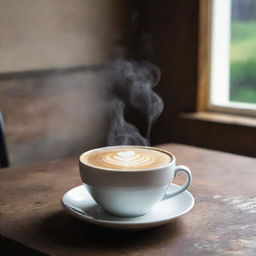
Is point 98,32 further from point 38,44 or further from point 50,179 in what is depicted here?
point 50,179

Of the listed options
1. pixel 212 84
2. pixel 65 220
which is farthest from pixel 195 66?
pixel 65 220

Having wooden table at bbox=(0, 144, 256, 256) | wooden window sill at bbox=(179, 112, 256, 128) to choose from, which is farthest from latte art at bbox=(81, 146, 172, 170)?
wooden window sill at bbox=(179, 112, 256, 128)

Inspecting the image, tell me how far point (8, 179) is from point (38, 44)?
117 centimetres

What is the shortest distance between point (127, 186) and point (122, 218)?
0.09 meters

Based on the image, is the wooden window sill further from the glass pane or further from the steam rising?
the steam rising

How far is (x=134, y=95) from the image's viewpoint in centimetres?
279

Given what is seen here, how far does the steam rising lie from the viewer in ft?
9.14

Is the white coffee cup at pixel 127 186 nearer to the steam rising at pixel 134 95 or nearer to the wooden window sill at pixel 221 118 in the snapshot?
the wooden window sill at pixel 221 118

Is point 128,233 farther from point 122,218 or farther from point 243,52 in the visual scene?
point 243,52

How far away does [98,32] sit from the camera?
8.81 feet

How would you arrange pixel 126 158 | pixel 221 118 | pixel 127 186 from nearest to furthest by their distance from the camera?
pixel 127 186
pixel 126 158
pixel 221 118

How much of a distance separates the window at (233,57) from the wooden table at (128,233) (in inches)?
44.9

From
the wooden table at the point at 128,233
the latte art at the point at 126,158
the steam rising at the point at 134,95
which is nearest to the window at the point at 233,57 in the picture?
the steam rising at the point at 134,95

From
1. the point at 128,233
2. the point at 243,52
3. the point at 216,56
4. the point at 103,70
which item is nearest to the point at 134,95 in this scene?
the point at 103,70
